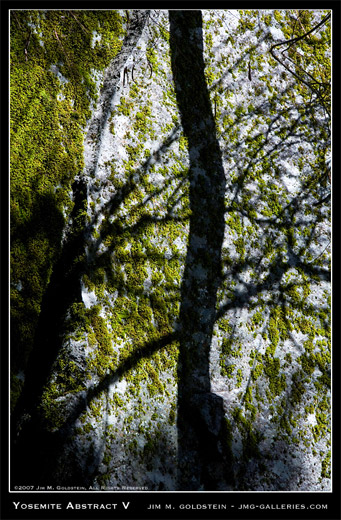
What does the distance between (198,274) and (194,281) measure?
0.10 meters

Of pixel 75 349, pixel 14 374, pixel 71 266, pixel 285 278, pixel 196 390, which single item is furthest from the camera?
pixel 285 278

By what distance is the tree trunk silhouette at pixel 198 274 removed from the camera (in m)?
3.18

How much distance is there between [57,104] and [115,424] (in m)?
2.84

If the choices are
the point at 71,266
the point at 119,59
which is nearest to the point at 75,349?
the point at 71,266

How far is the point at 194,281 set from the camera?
3703mm

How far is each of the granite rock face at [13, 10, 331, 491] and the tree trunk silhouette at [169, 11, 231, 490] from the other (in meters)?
0.02

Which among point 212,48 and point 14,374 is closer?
point 14,374

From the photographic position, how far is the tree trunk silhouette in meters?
3.18

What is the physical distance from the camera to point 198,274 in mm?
3754

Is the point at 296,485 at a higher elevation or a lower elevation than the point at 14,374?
lower

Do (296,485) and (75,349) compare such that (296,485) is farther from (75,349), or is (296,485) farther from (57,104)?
(57,104)

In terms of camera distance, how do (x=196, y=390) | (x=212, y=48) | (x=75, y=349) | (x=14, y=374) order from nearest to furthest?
1. (x=14, y=374)
2. (x=75, y=349)
3. (x=196, y=390)
4. (x=212, y=48)

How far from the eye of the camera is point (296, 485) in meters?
3.53

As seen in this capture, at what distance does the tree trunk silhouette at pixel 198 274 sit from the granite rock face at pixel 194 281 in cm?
2
